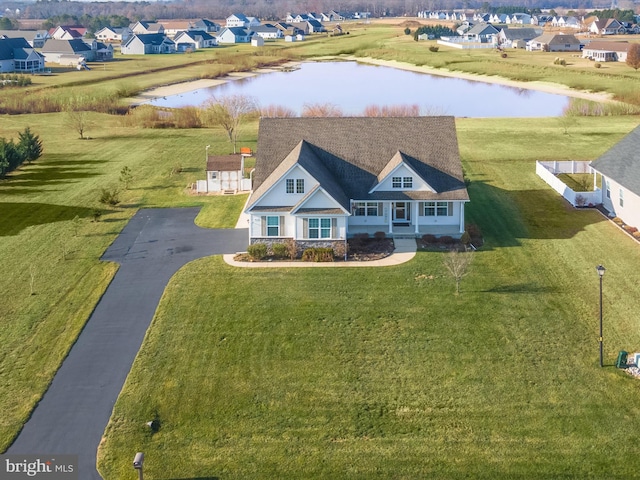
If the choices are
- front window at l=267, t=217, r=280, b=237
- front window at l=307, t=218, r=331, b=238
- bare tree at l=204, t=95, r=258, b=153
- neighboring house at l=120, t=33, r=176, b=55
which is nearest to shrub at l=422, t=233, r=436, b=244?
front window at l=307, t=218, r=331, b=238

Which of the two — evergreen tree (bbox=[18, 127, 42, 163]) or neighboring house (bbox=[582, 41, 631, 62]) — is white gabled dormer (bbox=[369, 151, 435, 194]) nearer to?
evergreen tree (bbox=[18, 127, 42, 163])

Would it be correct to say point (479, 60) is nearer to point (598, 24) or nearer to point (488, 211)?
point (598, 24)

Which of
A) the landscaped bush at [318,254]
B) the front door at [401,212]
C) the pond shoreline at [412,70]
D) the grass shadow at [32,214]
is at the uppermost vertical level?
the pond shoreline at [412,70]

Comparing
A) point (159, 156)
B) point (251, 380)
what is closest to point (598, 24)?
point (159, 156)

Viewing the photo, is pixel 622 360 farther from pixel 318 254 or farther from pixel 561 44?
pixel 561 44

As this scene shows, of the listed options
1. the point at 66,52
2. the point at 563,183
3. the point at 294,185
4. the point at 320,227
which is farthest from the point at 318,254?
the point at 66,52

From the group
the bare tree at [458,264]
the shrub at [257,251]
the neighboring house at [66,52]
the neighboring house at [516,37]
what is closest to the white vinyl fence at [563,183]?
the bare tree at [458,264]

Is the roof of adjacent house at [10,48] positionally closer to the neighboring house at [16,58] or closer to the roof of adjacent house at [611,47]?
the neighboring house at [16,58]
